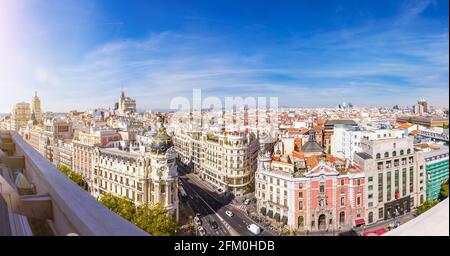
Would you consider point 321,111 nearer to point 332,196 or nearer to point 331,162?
point 331,162

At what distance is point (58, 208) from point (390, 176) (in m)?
2.24

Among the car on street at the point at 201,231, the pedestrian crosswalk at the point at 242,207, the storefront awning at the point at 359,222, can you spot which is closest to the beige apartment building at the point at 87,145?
the car on street at the point at 201,231

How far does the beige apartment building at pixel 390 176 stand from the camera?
2037 millimetres

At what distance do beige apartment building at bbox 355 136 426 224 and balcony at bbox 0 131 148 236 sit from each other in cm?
181

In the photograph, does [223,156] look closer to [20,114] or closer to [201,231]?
[201,231]

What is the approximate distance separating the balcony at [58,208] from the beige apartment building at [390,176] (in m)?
1.81

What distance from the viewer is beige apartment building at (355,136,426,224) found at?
2037 millimetres

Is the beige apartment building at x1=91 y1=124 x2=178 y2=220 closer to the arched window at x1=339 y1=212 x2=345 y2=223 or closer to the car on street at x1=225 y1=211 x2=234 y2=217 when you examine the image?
the car on street at x1=225 y1=211 x2=234 y2=217

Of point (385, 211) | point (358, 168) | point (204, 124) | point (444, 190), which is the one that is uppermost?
point (204, 124)

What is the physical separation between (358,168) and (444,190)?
58 cm

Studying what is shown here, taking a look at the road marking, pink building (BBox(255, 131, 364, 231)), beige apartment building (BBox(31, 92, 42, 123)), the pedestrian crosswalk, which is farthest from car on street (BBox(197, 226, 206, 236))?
beige apartment building (BBox(31, 92, 42, 123))
